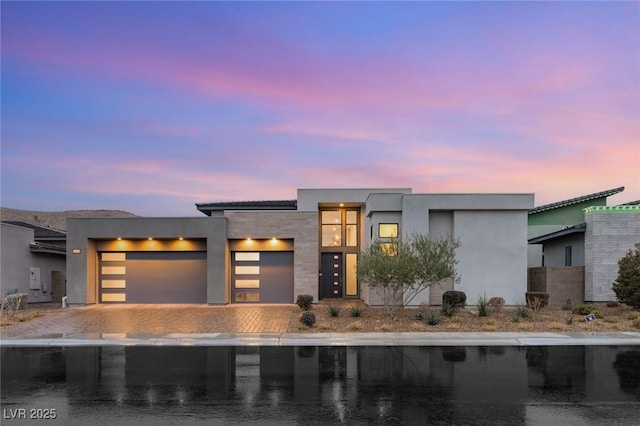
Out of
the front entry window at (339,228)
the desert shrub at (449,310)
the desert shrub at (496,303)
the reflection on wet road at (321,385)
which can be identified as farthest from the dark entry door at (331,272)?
the reflection on wet road at (321,385)

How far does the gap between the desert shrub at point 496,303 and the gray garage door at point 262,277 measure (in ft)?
31.5

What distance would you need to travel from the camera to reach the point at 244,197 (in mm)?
45875

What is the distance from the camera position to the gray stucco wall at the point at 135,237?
22.5m

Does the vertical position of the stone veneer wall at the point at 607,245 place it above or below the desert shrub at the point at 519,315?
above

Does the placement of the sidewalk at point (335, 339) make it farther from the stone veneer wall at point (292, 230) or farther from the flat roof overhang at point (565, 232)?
the flat roof overhang at point (565, 232)

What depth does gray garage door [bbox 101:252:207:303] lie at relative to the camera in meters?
23.6

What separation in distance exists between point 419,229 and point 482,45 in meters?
8.49

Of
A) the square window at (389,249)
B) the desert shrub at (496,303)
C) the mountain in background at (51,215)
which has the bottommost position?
the desert shrub at (496,303)

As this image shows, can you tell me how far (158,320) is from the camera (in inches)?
703

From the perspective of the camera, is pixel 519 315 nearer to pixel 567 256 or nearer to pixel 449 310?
pixel 449 310

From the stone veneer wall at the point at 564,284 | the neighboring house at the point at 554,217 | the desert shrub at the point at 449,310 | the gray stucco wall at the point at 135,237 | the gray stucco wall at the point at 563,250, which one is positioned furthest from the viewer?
the neighboring house at the point at 554,217

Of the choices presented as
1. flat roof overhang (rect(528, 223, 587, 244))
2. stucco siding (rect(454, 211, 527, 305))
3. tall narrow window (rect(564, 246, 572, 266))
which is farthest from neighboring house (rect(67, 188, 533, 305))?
tall narrow window (rect(564, 246, 572, 266))

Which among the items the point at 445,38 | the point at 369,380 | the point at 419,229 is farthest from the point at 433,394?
the point at 445,38

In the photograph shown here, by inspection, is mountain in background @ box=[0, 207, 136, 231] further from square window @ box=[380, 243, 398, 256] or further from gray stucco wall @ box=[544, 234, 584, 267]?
square window @ box=[380, 243, 398, 256]
